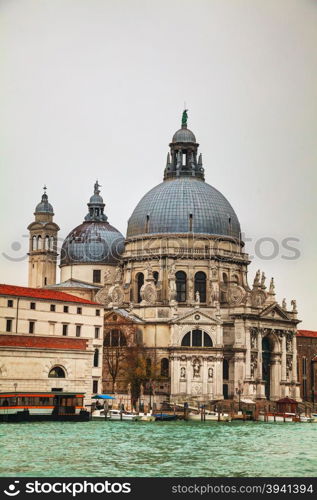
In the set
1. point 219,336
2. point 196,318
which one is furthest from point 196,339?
point 219,336

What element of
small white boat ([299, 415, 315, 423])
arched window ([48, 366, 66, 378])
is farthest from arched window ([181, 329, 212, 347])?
arched window ([48, 366, 66, 378])

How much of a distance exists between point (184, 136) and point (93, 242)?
1298 centimetres

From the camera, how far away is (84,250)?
9806cm

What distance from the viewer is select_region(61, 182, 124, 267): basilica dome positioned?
97.9 meters

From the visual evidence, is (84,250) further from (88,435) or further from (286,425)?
(88,435)

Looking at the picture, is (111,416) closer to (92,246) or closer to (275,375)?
(275,375)

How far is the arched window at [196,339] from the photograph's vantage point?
82.6 m

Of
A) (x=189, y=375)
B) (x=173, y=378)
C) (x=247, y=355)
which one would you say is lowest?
(x=173, y=378)

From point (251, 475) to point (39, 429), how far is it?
1959 cm

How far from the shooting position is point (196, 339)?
271 feet

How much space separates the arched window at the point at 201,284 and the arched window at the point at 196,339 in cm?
594

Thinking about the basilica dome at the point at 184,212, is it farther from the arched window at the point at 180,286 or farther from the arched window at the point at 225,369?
the arched window at the point at 225,369
